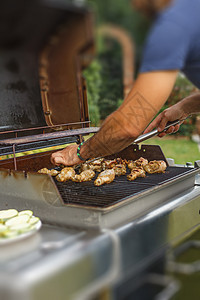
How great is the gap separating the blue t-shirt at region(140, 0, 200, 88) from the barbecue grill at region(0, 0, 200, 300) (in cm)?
25

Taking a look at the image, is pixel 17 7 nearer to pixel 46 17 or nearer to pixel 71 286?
pixel 46 17

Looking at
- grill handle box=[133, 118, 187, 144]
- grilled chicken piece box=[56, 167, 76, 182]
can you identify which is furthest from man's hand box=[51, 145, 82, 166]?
grill handle box=[133, 118, 187, 144]

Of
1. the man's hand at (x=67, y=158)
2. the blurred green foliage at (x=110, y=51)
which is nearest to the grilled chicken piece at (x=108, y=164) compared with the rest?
the man's hand at (x=67, y=158)

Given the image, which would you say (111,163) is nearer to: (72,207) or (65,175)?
(65,175)

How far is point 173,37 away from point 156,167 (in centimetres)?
121

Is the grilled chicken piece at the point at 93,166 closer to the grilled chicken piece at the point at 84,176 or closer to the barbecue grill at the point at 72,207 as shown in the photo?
the grilled chicken piece at the point at 84,176

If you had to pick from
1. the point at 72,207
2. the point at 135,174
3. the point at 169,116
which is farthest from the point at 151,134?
the point at 72,207

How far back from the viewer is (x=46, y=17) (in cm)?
91

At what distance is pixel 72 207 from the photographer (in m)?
1.59

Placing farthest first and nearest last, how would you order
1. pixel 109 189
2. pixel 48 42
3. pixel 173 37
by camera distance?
pixel 109 189, pixel 173 37, pixel 48 42

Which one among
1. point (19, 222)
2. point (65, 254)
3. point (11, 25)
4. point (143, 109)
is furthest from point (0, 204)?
point (11, 25)

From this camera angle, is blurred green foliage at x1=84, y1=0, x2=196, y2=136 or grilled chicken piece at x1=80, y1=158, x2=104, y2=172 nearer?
blurred green foliage at x1=84, y1=0, x2=196, y2=136

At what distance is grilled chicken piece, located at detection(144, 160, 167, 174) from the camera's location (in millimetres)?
2285

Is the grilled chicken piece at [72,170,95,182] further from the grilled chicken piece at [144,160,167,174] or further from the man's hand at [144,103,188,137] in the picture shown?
the man's hand at [144,103,188,137]
